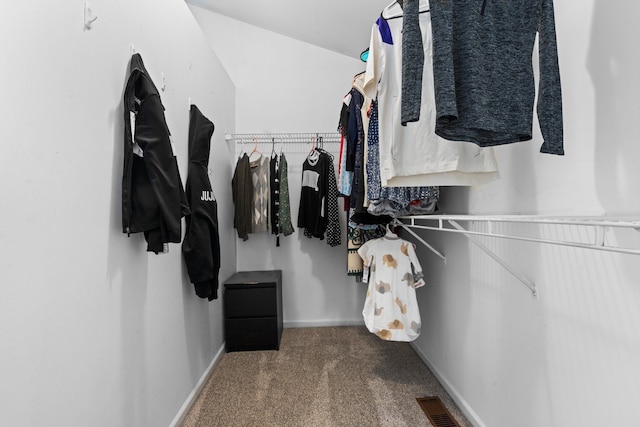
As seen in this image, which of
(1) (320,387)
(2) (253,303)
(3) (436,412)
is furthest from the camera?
(2) (253,303)

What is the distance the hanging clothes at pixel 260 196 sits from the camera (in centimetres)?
276

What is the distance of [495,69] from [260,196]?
2.16 meters

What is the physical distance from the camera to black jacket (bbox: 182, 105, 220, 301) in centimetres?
178

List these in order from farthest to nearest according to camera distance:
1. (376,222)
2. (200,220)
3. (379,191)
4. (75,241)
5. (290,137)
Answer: (290,137) < (376,222) < (200,220) < (379,191) < (75,241)

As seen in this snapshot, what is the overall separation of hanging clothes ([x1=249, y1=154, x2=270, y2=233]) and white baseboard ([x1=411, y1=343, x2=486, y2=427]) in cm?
169

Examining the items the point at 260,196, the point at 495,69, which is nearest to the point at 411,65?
the point at 495,69

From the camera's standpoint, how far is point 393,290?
1.91 metres

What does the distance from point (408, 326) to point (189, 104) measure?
6.34 ft

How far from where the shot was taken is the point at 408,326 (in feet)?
6.08

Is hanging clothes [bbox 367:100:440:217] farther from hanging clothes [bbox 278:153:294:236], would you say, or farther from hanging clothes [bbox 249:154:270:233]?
hanging clothes [bbox 249:154:270:233]

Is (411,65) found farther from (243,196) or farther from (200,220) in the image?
(243,196)

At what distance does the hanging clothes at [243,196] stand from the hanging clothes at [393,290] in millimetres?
1201

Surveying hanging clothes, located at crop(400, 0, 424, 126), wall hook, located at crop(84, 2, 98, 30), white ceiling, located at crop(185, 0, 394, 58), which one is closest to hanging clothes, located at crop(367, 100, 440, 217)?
hanging clothes, located at crop(400, 0, 424, 126)

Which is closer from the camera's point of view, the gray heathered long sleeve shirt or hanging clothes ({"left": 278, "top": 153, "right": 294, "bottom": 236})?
the gray heathered long sleeve shirt
